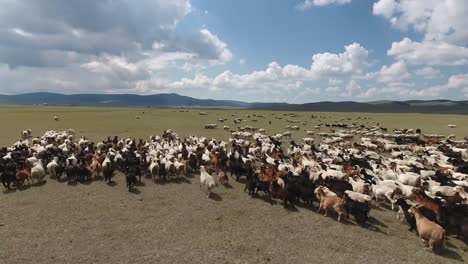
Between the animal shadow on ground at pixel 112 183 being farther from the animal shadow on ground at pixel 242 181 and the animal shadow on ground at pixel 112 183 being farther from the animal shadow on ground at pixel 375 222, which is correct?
the animal shadow on ground at pixel 375 222

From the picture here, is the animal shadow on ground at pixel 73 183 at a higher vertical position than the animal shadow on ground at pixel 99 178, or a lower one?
lower

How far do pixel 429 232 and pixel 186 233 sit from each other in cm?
780

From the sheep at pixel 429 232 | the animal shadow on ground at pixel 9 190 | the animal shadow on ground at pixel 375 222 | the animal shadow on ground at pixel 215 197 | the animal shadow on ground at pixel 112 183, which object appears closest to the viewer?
the sheep at pixel 429 232

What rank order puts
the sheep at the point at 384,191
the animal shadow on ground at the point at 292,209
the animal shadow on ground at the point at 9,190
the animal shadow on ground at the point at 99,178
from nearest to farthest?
the animal shadow on ground at the point at 292,209 < the sheep at the point at 384,191 < the animal shadow on ground at the point at 9,190 < the animal shadow on ground at the point at 99,178

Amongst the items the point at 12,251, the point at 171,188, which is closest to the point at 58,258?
the point at 12,251

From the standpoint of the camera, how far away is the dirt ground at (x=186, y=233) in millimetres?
10469

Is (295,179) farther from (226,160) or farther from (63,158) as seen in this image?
(63,158)

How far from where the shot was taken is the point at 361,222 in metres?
12.9

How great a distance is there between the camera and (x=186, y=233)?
473 inches

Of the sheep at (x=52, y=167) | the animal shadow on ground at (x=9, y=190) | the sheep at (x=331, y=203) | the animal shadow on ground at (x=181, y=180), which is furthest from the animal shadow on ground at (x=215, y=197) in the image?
the animal shadow on ground at (x=9, y=190)

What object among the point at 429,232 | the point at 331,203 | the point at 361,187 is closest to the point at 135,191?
the point at 331,203

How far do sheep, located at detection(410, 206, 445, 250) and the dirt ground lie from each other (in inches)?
12.7

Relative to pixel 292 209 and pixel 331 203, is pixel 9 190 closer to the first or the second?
pixel 292 209

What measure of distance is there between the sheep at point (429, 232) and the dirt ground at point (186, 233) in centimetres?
32
